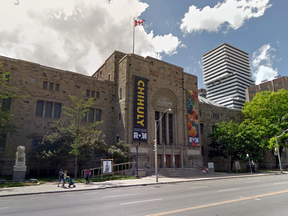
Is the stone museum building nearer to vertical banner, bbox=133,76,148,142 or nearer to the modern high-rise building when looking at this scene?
vertical banner, bbox=133,76,148,142

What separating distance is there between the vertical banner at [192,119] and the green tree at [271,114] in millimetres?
12566

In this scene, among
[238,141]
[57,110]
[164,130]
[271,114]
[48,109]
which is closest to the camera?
Result: [48,109]

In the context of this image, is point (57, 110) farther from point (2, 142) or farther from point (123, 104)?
point (123, 104)

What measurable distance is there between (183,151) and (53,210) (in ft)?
105

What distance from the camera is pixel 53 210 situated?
393 inches

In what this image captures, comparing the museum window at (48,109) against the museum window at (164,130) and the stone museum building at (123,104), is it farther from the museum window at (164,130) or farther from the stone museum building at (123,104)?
the museum window at (164,130)

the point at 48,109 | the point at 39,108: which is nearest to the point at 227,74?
the point at 48,109

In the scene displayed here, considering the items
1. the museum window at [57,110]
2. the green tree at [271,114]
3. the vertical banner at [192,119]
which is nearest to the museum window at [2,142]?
the museum window at [57,110]

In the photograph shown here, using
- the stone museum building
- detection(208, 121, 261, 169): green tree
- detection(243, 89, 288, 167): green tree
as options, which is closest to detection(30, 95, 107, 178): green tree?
the stone museum building

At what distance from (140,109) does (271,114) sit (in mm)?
29898

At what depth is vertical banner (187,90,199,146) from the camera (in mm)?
41463

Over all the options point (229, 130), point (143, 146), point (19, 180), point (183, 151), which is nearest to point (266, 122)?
point (229, 130)

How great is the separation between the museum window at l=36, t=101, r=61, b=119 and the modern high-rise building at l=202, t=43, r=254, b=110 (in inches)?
5647

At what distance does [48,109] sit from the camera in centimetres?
3366
